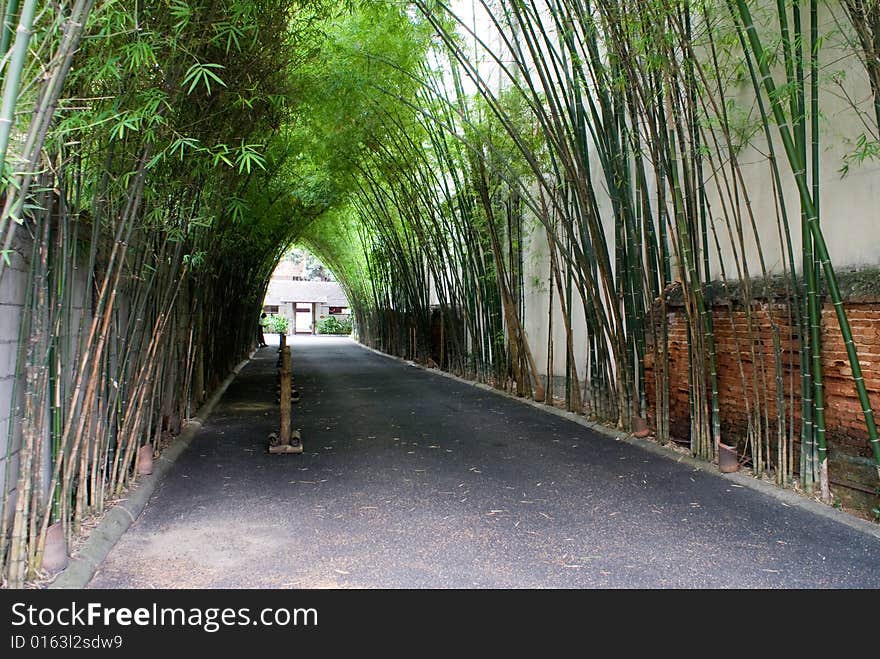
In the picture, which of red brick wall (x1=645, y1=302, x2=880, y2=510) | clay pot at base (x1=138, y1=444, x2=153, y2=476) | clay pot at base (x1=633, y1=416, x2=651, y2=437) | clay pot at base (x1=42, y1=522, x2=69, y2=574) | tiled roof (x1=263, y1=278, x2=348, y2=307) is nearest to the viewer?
clay pot at base (x1=42, y1=522, x2=69, y2=574)

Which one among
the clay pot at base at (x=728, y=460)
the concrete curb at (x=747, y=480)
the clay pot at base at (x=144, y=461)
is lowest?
the concrete curb at (x=747, y=480)

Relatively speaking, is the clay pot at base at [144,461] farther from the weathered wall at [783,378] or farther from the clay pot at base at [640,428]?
the weathered wall at [783,378]

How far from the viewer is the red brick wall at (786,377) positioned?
2.88 meters

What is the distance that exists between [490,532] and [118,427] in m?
1.76

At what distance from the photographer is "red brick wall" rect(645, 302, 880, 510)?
2875mm

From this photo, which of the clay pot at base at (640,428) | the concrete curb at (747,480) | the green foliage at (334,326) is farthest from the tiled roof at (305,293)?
the clay pot at base at (640,428)

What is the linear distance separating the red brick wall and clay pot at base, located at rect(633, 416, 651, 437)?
18 centimetres

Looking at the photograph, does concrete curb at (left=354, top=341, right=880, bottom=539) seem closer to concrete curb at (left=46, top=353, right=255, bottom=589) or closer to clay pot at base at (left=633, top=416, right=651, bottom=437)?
clay pot at base at (left=633, top=416, right=651, bottom=437)

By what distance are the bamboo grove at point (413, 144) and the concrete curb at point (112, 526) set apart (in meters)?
0.07

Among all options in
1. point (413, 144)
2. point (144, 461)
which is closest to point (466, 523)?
point (144, 461)

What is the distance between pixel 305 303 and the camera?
29.8m

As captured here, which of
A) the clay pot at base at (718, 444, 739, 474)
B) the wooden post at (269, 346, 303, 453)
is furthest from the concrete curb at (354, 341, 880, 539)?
the wooden post at (269, 346, 303, 453)

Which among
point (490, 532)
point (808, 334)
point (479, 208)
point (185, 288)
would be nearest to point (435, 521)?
point (490, 532)

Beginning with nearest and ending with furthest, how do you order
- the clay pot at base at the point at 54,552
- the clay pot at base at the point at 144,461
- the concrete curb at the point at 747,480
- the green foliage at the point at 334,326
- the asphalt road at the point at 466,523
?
the clay pot at base at the point at 54,552 → the asphalt road at the point at 466,523 → the concrete curb at the point at 747,480 → the clay pot at base at the point at 144,461 → the green foliage at the point at 334,326
